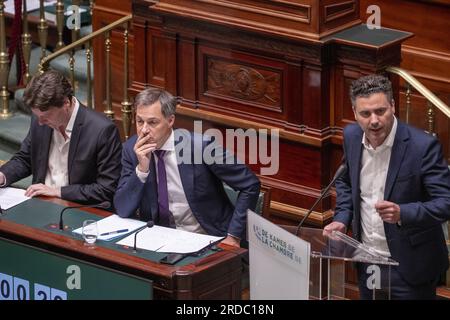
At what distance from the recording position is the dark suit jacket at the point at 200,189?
Answer: 5723 millimetres

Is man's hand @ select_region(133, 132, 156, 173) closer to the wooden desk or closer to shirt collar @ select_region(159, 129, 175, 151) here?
shirt collar @ select_region(159, 129, 175, 151)

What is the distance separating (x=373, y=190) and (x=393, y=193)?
0.38ft

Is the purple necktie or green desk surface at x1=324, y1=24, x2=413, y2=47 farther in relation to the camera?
green desk surface at x1=324, y1=24, x2=413, y2=47

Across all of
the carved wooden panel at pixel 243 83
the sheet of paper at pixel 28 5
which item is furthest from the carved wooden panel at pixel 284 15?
the sheet of paper at pixel 28 5

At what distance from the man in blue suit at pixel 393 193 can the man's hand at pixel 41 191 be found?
54.4 inches

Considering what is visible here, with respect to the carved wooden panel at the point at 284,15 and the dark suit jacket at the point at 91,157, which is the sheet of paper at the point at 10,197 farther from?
the carved wooden panel at the point at 284,15

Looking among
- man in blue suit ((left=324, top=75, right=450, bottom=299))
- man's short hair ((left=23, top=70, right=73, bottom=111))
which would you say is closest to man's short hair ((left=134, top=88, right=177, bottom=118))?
man's short hair ((left=23, top=70, right=73, bottom=111))

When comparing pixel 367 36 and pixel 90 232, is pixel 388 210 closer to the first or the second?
pixel 90 232

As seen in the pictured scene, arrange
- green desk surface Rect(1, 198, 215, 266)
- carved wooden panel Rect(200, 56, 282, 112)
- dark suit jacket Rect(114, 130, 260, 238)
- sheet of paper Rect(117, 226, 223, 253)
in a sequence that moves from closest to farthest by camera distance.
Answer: sheet of paper Rect(117, 226, 223, 253), green desk surface Rect(1, 198, 215, 266), dark suit jacket Rect(114, 130, 260, 238), carved wooden panel Rect(200, 56, 282, 112)

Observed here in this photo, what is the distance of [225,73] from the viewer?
6699 mm

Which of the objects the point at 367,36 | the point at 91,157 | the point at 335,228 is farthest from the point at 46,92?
the point at 367,36

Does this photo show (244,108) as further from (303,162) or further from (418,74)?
(418,74)

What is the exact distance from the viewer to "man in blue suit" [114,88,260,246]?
5.66m
